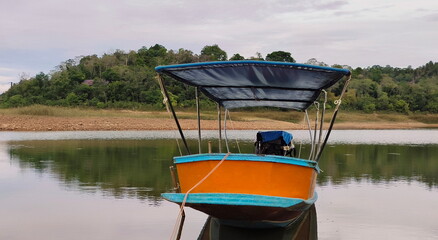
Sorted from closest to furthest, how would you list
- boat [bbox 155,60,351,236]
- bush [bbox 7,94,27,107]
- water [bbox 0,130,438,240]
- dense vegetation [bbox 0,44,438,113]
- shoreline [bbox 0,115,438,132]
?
boat [bbox 155,60,351,236] < water [bbox 0,130,438,240] < shoreline [bbox 0,115,438,132] < bush [bbox 7,94,27,107] < dense vegetation [bbox 0,44,438,113]

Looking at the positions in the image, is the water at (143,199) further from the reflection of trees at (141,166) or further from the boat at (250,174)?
the boat at (250,174)

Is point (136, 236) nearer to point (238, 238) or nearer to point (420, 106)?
point (238, 238)

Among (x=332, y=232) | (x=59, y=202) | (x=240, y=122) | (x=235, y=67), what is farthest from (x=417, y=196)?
(x=240, y=122)

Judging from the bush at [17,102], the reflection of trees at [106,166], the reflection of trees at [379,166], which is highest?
the bush at [17,102]

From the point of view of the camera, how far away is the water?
9.31 metres

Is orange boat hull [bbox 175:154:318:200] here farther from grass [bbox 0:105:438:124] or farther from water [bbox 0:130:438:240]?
grass [bbox 0:105:438:124]

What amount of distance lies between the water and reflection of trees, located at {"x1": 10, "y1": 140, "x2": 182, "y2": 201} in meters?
0.03

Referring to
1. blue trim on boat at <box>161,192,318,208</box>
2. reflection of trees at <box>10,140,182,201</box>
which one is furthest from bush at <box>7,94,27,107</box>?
blue trim on boat at <box>161,192,318,208</box>

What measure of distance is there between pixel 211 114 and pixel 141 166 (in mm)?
34908

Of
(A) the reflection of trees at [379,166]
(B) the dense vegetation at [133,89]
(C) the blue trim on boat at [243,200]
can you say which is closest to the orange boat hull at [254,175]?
(C) the blue trim on boat at [243,200]

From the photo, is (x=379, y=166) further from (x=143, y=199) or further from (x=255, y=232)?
(x=255, y=232)

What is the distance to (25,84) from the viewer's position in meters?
61.6

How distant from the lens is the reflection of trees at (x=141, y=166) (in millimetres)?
14102

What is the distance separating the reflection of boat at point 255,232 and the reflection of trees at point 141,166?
2821 mm
